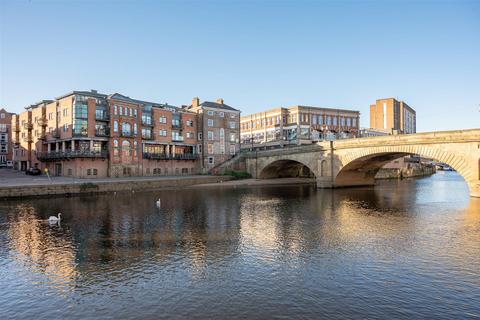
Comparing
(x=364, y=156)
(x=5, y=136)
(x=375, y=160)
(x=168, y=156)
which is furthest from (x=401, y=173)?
(x=5, y=136)

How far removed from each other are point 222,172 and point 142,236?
56.9 meters

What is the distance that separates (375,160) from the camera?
192ft

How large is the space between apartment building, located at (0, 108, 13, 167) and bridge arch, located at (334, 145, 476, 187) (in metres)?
96.4

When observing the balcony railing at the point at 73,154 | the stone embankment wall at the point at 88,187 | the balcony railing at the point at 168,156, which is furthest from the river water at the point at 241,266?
the balcony railing at the point at 168,156

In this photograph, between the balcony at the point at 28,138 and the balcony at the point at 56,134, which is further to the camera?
the balcony at the point at 28,138

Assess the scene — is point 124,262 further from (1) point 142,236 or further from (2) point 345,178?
(2) point 345,178

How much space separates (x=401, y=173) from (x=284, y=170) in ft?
136

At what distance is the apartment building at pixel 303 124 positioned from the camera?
321ft

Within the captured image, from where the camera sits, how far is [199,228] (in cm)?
2542

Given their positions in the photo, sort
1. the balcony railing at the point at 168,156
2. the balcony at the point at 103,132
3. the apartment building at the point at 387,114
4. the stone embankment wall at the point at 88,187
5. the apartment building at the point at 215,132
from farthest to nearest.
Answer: the apartment building at the point at 387,114
the apartment building at the point at 215,132
the balcony railing at the point at 168,156
the balcony at the point at 103,132
the stone embankment wall at the point at 88,187

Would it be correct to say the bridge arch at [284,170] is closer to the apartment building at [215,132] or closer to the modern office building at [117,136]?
the apartment building at [215,132]

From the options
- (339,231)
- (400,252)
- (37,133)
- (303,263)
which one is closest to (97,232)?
(303,263)

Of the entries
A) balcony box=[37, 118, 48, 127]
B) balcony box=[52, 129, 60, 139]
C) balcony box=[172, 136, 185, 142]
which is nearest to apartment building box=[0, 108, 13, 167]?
balcony box=[37, 118, 48, 127]

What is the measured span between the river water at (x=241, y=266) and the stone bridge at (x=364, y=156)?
13083mm
